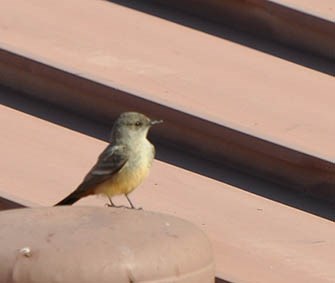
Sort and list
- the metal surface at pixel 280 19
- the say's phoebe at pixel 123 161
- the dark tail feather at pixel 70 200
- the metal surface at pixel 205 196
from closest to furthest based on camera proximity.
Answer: the metal surface at pixel 205 196 < the dark tail feather at pixel 70 200 < the say's phoebe at pixel 123 161 < the metal surface at pixel 280 19

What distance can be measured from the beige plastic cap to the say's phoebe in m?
1.06

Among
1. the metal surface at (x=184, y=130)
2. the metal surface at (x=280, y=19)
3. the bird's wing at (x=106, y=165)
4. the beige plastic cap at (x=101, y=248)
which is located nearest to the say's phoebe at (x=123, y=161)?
the bird's wing at (x=106, y=165)

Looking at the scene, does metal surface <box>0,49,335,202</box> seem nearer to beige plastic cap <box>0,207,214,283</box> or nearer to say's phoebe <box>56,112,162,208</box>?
say's phoebe <box>56,112,162,208</box>

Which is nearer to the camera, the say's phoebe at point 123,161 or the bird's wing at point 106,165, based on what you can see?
the bird's wing at point 106,165

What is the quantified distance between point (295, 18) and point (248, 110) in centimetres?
78

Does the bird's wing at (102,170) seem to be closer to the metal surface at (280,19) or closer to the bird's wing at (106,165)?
the bird's wing at (106,165)

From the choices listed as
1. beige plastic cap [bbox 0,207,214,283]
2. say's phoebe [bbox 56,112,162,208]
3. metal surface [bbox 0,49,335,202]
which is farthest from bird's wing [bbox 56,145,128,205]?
beige plastic cap [bbox 0,207,214,283]

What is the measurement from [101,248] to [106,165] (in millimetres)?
1791

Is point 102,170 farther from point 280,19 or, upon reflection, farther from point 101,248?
point 101,248

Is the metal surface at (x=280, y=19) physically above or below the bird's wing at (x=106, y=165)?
above

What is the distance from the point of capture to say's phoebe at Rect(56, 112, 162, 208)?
19.4 feet

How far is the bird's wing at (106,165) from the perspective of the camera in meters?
5.75

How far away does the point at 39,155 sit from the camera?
590 cm

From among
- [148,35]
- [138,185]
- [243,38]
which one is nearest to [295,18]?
[243,38]
